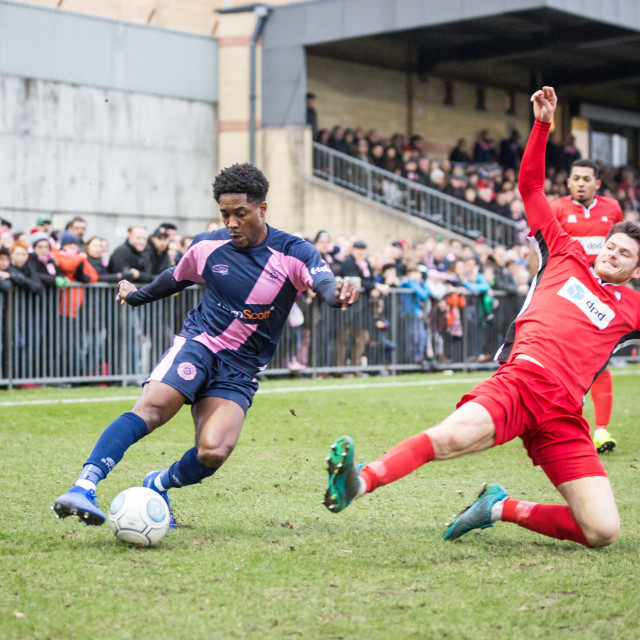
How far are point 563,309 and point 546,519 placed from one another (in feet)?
3.77

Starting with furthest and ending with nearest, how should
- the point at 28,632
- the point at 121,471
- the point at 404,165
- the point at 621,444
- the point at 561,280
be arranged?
the point at 404,165 → the point at 621,444 → the point at 121,471 → the point at 561,280 → the point at 28,632

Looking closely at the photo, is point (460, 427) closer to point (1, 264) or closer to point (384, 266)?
point (1, 264)

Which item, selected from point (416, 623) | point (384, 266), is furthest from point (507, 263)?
point (416, 623)

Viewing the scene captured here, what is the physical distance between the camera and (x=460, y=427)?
192 inches

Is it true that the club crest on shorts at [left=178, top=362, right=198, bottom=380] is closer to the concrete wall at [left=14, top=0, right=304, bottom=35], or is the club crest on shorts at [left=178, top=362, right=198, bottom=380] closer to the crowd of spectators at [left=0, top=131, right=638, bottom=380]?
the crowd of spectators at [left=0, top=131, right=638, bottom=380]

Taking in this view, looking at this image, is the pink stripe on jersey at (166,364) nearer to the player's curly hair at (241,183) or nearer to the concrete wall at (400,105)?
the player's curly hair at (241,183)

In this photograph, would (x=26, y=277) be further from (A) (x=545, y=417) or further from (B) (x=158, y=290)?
(A) (x=545, y=417)

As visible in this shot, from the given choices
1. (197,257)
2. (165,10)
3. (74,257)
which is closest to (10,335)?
(74,257)

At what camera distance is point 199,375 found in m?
5.58

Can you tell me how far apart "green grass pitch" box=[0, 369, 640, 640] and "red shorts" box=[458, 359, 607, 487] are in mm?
485

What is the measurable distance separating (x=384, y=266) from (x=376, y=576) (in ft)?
36.8

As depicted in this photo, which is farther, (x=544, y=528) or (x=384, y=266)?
(x=384, y=266)

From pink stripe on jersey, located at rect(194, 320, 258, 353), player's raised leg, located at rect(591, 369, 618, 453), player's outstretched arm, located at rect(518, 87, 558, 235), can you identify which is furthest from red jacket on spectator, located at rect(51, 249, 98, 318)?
player's outstretched arm, located at rect(518, 87, 558, 235)

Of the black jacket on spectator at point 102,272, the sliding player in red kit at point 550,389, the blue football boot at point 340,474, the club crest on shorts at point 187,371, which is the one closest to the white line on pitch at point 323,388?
the black jacket on spectator at point 102,272
